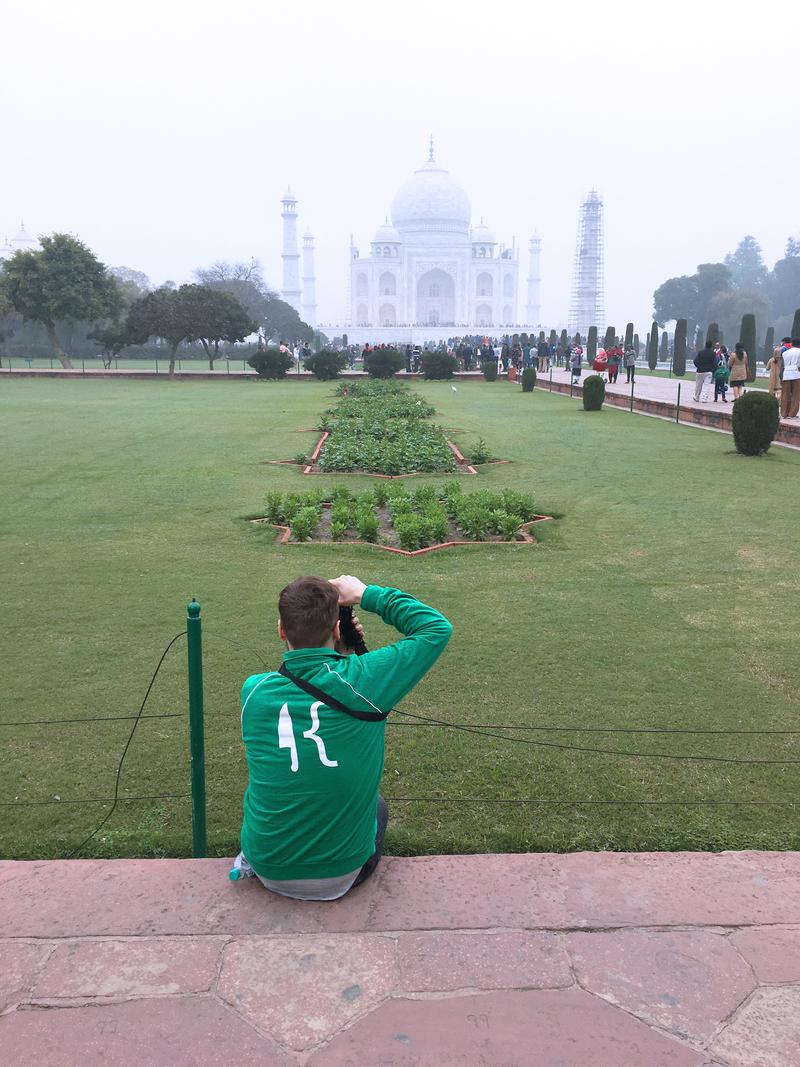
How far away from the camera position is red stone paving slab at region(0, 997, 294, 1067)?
170 centimetres

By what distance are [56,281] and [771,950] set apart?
3356cm

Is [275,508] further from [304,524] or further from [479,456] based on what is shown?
[479,456]

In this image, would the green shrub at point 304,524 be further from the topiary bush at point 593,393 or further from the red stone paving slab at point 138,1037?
the topiary bush at point 593,393

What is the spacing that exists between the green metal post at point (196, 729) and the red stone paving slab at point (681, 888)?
0.98 metres

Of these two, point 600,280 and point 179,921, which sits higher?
point 600,280

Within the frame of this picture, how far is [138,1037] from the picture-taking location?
1761 mm

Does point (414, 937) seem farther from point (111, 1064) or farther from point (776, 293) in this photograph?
point (776, 293)

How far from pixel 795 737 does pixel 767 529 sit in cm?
385

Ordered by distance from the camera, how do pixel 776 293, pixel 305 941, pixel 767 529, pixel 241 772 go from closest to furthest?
pixel 305 941
pixel 241 772
pixel 767 529
pixel 776 293

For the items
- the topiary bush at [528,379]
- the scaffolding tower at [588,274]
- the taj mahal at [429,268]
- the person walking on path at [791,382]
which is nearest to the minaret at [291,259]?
the taj mahal at [429,268]

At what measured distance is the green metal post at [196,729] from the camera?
7.69 ft

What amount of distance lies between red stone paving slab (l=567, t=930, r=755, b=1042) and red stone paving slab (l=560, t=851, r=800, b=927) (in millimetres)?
64

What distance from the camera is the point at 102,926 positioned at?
214cm

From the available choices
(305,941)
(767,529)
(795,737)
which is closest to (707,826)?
(795,737)
